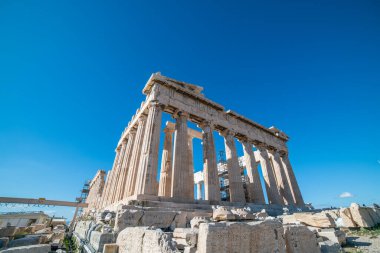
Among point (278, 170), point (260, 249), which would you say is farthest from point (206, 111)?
point (260, 249)

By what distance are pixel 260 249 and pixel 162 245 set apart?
6.26 ft

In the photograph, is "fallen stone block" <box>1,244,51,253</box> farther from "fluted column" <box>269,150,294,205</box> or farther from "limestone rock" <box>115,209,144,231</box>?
"fluted column" <box>269,150,294,205</box>

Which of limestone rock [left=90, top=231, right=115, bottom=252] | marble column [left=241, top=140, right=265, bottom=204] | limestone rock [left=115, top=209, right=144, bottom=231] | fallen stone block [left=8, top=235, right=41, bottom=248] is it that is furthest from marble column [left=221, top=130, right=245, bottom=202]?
fallen stone block [left=8, top=235, right=41, bottom=248]

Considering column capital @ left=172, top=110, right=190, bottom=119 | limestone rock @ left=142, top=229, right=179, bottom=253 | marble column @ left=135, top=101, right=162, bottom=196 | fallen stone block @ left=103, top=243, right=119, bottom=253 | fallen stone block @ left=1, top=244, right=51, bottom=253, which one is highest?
column capital @ left=172, top=110, right=190, bottom=119

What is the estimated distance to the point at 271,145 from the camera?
78.8ft

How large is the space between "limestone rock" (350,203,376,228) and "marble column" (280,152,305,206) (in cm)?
1449

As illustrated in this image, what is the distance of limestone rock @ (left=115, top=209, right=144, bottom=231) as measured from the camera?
6.16m

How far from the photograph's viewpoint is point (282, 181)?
23141 millimetres

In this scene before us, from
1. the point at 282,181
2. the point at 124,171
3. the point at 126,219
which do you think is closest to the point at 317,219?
the point at 126,219

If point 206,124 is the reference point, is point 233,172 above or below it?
below

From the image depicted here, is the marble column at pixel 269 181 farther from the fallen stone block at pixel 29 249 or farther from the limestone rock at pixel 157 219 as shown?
the fallen stone block at pixel 29 249

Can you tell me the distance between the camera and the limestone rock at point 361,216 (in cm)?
879

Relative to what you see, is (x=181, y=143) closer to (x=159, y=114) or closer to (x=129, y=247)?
(x=159, y=114)

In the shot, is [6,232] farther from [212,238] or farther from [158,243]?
[212,238]
